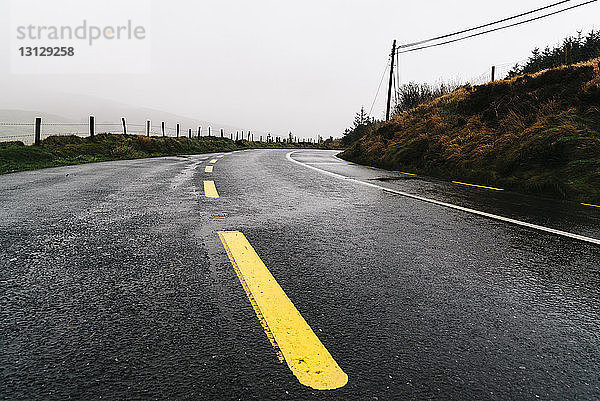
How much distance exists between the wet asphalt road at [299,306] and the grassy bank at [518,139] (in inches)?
164

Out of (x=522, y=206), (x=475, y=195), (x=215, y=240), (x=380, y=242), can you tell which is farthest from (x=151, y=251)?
(x=475, y=195)

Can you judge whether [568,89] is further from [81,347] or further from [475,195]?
[81,347]

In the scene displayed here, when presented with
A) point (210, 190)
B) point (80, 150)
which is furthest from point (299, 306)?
point (80, 150)

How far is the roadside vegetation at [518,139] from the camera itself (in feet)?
27.1

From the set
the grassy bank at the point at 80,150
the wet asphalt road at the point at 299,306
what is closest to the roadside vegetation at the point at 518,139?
the wet asphalt road at the point at 299,306

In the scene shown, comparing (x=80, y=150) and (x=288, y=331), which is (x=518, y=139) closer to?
(x=288, y=331)

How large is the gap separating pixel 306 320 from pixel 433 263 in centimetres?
139

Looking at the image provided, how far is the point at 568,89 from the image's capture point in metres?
11.8

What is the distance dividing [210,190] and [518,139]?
25.8ft

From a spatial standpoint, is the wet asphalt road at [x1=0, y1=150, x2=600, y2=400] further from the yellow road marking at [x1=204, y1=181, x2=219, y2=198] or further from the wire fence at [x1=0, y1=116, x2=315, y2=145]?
the wire fence at [x1=0, y1=116, x2=315, y2=145]

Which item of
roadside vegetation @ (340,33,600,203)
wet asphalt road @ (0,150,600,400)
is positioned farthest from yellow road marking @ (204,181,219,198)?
roadside vegetation @ (340,33,600,203)

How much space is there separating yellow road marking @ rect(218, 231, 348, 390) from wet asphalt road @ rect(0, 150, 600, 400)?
A: 1.7 inches

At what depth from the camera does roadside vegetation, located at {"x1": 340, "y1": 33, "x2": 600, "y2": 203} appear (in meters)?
8.27

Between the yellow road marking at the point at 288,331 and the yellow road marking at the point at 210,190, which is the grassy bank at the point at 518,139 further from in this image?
the yellow road marking at the point at 288,331
